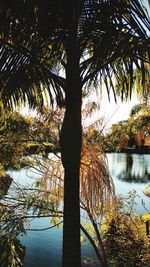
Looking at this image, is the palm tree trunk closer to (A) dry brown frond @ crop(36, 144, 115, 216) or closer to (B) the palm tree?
(B) the palm tree

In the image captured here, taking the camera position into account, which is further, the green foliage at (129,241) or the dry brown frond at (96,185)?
the green foliage at (129,241)

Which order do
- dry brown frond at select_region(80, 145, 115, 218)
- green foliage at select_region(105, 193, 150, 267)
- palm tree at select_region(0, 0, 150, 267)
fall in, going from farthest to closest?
green foliage at select_region(105, 193, 150, 267) → dry brown frond at select_region(80, 145, 115, 218) → palm tree at select_region(0, 0, 150, 267)

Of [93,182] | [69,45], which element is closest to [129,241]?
[93,182]

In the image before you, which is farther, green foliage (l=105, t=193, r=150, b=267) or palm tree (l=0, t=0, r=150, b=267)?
green foliage (l=105, t=193, r=150, b=267)

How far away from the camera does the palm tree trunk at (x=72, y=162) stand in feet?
12.1

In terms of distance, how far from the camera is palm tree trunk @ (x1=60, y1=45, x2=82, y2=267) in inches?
145

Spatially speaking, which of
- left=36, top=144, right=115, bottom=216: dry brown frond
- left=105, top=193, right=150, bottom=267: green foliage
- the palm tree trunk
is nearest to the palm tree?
the palm tree trunk

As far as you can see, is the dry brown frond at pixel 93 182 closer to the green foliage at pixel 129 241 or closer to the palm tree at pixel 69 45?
the palm tree at pixel 69 45

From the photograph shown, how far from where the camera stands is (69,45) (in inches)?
151

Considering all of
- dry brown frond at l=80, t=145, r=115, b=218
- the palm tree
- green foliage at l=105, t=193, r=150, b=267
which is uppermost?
the palm tree

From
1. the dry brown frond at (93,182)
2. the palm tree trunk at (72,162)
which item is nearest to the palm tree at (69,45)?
the palm tree trunk at (72,162)

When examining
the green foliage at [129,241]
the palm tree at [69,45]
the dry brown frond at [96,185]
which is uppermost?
the palm tree at [69,45]

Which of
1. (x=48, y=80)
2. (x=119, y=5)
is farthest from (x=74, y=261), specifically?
(x=119, y=5)

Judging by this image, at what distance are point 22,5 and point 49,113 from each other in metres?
4.93
